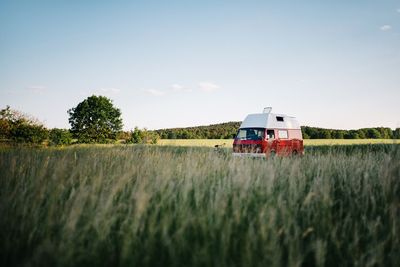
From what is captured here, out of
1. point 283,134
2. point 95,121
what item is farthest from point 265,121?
point 95,121

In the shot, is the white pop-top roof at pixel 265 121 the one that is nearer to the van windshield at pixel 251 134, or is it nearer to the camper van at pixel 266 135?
the camper van at pixel 266 135

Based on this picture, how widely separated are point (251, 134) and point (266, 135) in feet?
2.66

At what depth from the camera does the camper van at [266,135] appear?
14554 mm

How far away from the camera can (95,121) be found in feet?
174

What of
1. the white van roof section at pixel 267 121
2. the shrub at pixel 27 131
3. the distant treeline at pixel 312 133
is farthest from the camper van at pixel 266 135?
the distant treeline at pixel 312 133

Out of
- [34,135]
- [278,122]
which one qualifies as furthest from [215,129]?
[278,122]

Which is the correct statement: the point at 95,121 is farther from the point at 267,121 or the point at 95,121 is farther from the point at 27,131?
the point at 267,121

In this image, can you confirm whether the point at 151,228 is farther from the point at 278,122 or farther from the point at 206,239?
the point at 278,122

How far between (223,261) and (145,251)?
0.73 m

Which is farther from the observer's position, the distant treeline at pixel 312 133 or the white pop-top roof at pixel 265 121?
the distant treeline at pixel 312 133

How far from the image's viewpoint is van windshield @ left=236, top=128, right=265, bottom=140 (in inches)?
589

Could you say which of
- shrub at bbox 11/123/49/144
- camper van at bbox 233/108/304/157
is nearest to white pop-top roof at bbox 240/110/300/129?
camper van at bbox 233/108/304/157

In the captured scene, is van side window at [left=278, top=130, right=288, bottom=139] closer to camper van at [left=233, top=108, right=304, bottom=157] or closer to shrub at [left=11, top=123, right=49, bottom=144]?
camper van at [left=233, top=108, right=304, bottom=157]

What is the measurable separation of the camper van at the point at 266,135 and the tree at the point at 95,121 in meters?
40.4
